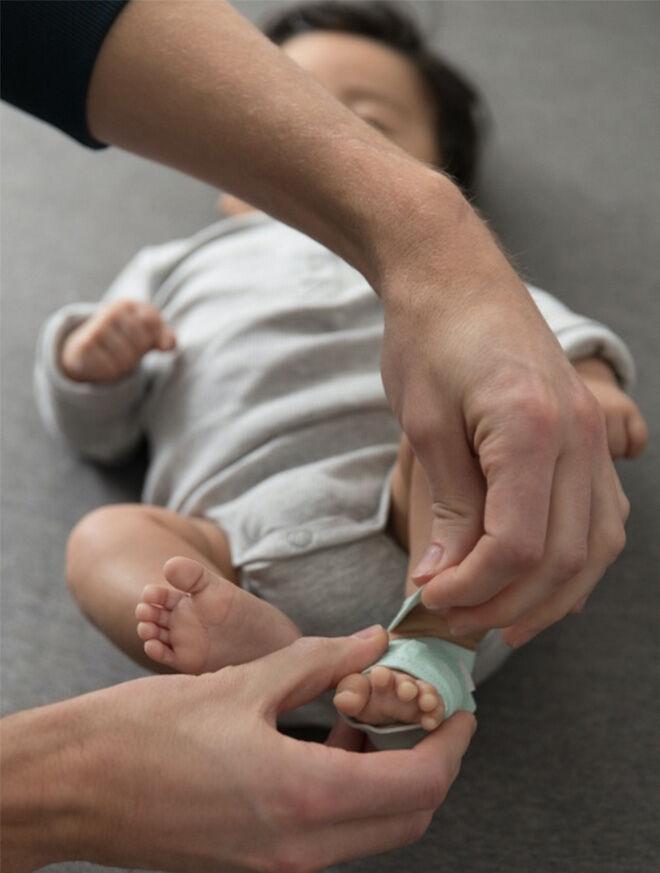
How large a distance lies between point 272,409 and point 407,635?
0.32m

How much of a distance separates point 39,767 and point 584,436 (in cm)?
40

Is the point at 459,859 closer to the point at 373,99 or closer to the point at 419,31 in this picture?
the point at 373,99

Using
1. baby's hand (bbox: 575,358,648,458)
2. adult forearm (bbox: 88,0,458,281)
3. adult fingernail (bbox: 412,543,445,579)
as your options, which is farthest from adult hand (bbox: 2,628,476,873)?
baby's hand (bbox: 575,358,648,458)

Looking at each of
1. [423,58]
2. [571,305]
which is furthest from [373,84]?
[571,305]

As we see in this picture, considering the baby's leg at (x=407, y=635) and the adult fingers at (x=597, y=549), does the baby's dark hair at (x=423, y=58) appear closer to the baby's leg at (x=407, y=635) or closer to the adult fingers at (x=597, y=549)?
the baby's leg at (x=407, y=635)

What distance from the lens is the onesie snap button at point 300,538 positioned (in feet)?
2.95

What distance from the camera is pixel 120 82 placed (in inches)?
32.7

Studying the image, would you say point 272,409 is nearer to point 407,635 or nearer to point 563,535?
point 407,635

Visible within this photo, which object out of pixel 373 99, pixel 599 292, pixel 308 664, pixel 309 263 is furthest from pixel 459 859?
pixel 373 99

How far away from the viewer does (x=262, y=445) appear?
1005 millimetres

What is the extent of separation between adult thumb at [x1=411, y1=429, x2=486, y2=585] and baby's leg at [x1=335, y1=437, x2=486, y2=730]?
0.09 meters

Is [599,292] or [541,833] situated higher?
[599,292]

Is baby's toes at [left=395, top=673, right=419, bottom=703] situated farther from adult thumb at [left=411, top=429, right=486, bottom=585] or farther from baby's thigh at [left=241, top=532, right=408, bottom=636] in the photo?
baby's thigh at [left=241, top=532, right=408, bottom=636]

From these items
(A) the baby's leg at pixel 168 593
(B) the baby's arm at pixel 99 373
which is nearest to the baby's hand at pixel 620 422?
(A) the baby's leg at pixel 168 593
